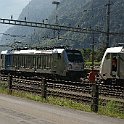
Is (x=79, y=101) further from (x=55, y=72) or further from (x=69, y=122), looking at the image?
(x=55, y=72)

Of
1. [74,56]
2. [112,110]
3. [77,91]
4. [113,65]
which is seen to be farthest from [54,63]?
[112,110]

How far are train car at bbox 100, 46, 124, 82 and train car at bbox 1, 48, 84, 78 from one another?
16.2 ft

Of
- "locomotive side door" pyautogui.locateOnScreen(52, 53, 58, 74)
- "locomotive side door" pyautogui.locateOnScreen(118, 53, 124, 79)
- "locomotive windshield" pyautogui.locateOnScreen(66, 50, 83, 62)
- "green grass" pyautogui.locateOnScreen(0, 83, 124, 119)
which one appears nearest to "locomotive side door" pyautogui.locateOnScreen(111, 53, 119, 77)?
"locomotive side door" pyautogui.locateOnScreen(118, 53, 124, 79)

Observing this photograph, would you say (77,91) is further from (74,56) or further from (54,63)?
(74,56)

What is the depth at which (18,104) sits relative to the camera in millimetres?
18719

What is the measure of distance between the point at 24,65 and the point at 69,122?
30.0 metres

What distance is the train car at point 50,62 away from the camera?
35.8 metres

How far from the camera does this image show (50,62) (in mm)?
37281

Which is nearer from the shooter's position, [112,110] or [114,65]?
[112,110]

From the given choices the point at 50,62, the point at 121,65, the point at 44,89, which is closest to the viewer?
the point at 44,89

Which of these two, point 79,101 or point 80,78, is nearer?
point 79,101

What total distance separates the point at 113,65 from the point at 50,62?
878 centimetres

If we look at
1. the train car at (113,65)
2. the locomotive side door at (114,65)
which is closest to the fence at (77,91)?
the train car at (113,65)

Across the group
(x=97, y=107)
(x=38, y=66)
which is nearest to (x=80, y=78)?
(x=38, y=66)
